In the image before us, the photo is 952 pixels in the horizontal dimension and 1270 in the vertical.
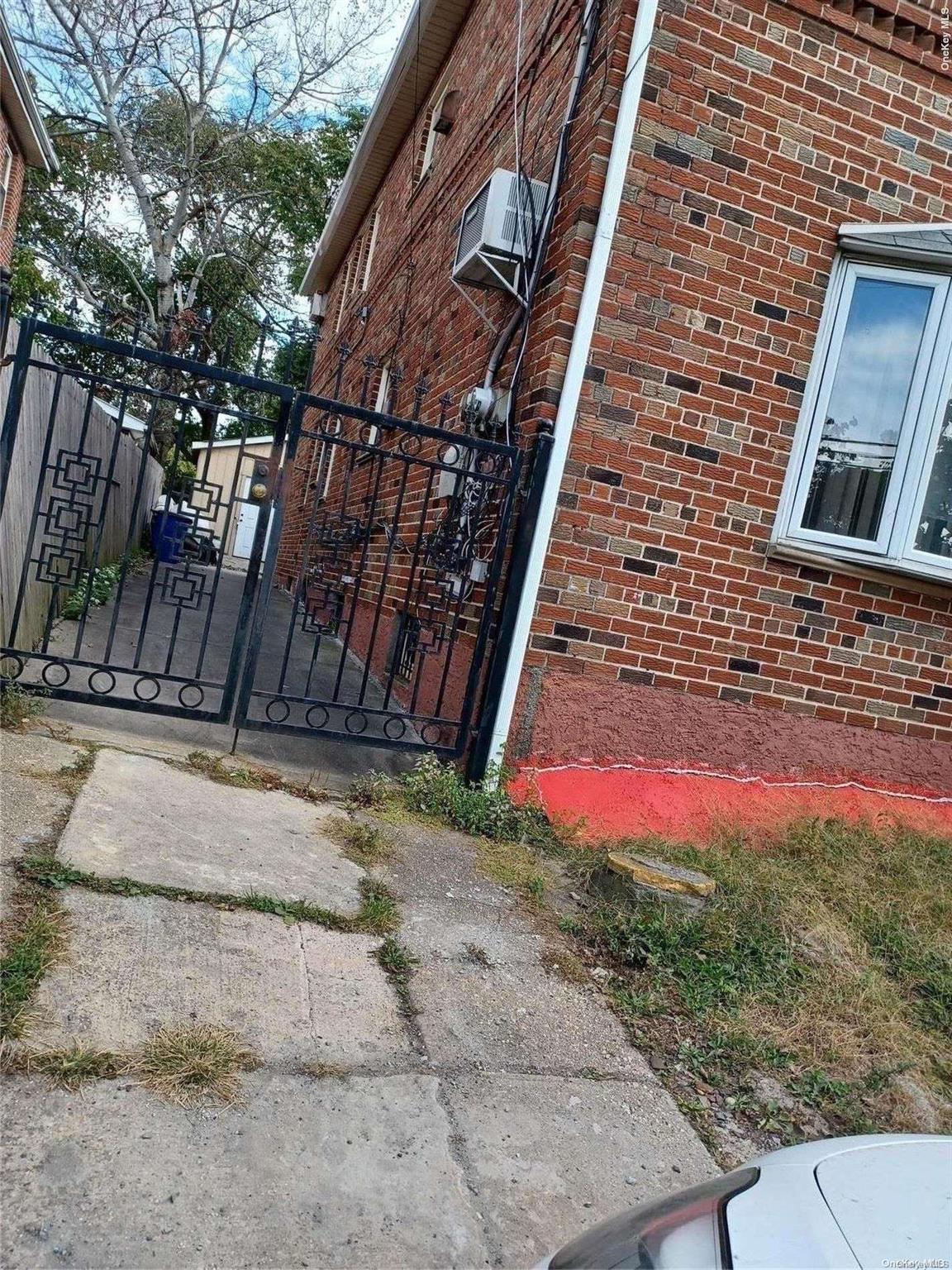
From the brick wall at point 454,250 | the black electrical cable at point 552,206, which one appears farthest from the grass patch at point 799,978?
the black electrical cable at point 552,206

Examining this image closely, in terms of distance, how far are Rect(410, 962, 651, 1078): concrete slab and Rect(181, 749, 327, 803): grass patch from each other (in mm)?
1570

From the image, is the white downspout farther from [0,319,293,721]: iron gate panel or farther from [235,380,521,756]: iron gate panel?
[0,319,293,721]: iron gate panel

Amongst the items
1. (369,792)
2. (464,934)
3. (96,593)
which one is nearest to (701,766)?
(369,792)

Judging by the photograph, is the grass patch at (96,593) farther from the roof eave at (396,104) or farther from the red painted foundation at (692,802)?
the roof eave at (396,104)

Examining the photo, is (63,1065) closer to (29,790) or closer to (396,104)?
(29,790)

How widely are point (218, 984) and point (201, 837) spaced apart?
3.33 feet

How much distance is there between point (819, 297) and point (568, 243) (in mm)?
1370

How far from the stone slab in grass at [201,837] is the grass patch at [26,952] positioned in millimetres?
298

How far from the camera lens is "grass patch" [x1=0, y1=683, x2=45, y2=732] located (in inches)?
155

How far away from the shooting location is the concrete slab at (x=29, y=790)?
2.91 meters

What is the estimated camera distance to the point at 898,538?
4.68 m

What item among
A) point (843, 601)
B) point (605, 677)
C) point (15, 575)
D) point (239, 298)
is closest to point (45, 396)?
Result: point (15, 575)

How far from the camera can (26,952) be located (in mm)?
2250

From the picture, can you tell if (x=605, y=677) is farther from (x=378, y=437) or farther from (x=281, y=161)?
(x=281, y=161)
